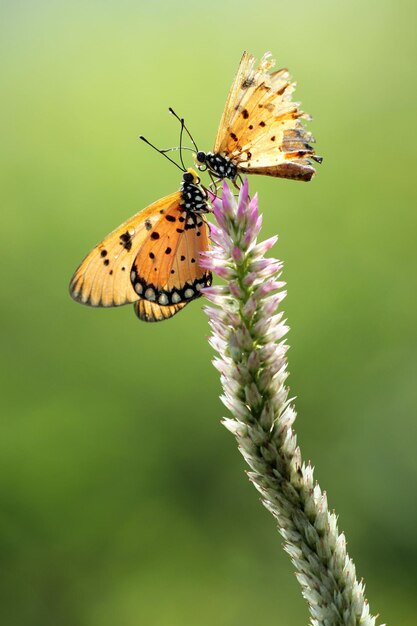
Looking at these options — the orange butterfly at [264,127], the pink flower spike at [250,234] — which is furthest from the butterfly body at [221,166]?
the pink flower spike at [250,234]

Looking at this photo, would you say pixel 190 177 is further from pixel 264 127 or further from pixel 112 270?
pixel 112 270

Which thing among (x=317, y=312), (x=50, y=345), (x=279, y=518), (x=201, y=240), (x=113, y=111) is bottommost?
(x=279, y=518)

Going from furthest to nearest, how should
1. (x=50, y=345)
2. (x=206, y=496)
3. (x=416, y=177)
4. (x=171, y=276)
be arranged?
1. (x=416, y=177)
2. (x=50, y=345)
3. (x=206, y=496)
4. (x=171, y=276)

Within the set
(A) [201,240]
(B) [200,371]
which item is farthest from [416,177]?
(A) [201,240]

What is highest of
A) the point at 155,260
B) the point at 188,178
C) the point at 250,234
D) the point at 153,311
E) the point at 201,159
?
the point at 201,159

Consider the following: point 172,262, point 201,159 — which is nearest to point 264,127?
point 201,159

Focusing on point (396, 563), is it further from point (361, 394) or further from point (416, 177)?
point (416, 177)
